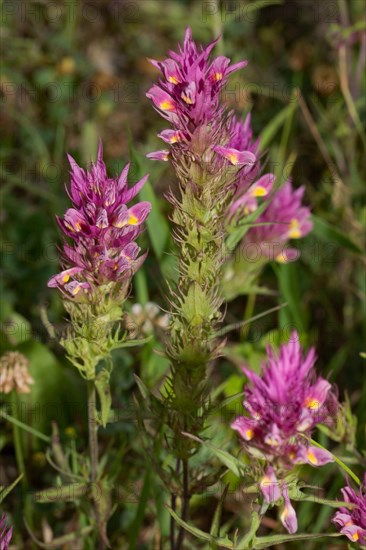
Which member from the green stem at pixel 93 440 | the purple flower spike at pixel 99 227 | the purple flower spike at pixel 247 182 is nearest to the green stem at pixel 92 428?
the green stem at pixel 93 440

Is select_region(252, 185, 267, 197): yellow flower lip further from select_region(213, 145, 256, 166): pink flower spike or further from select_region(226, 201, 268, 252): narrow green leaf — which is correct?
select_region(213, 145, 256, 166): pink flower spike

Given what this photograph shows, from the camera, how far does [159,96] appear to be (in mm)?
1372

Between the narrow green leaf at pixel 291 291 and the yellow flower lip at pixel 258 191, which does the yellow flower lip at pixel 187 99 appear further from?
the narrow green leaf at pixel 291 291

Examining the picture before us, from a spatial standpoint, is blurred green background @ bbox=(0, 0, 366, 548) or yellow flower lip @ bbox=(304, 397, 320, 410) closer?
yellow flower lip @ bbox=(304, 397, 320, 410)

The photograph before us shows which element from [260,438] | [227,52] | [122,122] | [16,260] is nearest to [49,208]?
[16,260]

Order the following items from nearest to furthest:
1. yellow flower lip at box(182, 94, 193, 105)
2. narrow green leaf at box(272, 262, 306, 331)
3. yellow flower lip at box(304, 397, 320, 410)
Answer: yellow flower lip at box(182, 94, 193, 105)
yellow flower lip at box(304, 397, 320, 410)
narrow green leaf at box(272, 262, 306, 331)

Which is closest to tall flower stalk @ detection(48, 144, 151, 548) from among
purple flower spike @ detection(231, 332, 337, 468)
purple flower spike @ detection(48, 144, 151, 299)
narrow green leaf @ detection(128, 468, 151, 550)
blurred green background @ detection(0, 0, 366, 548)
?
purple flower spike @ detection(48, 144, 151, 299)

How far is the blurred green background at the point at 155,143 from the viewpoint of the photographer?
2.39m

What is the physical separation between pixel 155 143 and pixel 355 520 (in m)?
2.17

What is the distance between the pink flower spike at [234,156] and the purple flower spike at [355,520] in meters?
0.64

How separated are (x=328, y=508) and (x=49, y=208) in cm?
153

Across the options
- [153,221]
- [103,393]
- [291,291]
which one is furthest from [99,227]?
[291,291]

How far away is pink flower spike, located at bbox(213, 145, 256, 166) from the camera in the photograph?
4.45ft

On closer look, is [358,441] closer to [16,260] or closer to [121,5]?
[16,260]
